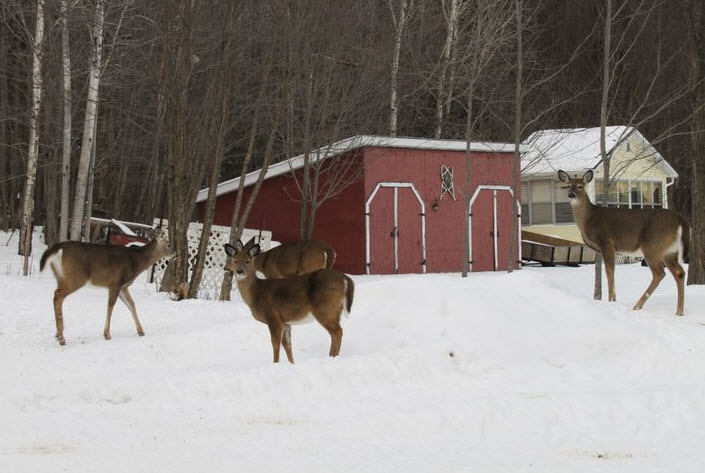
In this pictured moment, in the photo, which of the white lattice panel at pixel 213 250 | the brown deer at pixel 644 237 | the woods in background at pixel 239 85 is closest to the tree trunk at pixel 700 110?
the woods in background at pixel 239 85

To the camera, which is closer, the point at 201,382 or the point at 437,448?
the point at 437,448

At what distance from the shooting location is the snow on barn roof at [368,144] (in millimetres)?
23672

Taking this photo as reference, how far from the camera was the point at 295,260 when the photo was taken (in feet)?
44.9

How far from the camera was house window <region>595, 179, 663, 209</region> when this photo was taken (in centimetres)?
3697

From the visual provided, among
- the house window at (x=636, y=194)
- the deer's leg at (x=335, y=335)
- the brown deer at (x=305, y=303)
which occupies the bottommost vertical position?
the deer's leg at (x=335, y=335)

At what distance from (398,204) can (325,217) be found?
2.02 metres

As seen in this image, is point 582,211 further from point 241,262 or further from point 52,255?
point 52,255

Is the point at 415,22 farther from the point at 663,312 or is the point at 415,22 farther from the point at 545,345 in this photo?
the point at 545,345

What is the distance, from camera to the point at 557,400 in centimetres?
788

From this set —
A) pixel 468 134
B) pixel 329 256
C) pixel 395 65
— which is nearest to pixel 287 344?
pixel 329 256

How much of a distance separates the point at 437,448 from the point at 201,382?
2.91 metres

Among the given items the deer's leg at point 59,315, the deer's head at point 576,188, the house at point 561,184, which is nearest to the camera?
the deer's leg at point 59,315

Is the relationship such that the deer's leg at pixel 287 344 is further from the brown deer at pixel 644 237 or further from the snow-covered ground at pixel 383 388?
the brown deer at pixel 644 237

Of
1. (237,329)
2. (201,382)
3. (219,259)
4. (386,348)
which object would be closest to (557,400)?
(386,348)
